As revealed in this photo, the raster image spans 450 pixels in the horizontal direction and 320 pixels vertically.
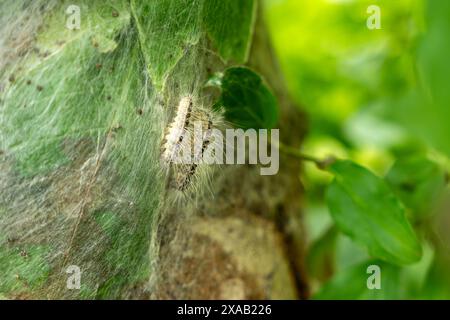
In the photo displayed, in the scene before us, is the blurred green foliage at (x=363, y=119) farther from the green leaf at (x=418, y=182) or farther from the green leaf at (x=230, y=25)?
the green leaf at (x=230, y=25)

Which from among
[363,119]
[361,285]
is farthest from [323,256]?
[363,119]

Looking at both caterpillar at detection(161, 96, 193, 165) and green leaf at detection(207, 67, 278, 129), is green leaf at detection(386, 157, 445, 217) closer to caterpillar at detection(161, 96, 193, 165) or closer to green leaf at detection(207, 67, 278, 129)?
green leaf at detection(207, 67, 278, 129)

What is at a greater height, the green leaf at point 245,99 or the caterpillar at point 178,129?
the green leaf at point 245,99

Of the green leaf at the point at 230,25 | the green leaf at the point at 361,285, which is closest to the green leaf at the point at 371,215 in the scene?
the green leaf at the point at 361,285

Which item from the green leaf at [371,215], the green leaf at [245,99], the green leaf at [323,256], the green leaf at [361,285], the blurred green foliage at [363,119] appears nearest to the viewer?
the green leaf at [245,99]

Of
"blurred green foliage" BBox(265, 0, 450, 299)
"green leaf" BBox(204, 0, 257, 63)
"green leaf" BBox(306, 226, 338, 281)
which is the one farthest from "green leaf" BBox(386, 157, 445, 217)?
"green leaf" BBox(204, 0, 257, 63)

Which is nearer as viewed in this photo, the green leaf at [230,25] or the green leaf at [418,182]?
the green leaf at [230,25]

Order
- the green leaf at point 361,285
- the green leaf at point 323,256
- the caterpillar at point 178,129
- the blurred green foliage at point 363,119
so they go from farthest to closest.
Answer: the green leaf at point 323,256, the blurred green foliage at point 363,119, the green leaf at point 361,285, the caterpillar at point 178,129
